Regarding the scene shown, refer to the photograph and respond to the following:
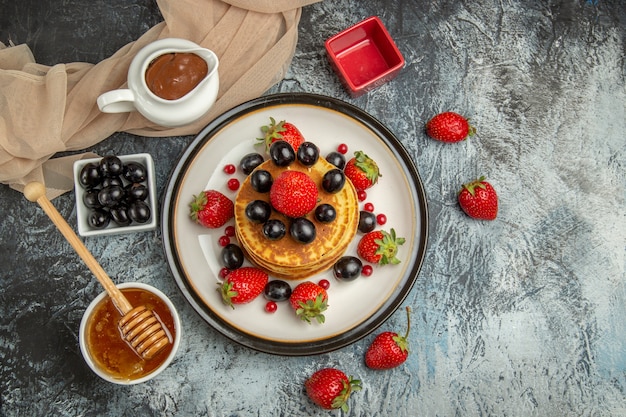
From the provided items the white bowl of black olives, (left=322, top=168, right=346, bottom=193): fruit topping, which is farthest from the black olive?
(left=322, top=168, right=346, bottom=193): fruit topping

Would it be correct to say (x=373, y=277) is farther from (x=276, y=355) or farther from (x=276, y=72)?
(x=276, y=72)

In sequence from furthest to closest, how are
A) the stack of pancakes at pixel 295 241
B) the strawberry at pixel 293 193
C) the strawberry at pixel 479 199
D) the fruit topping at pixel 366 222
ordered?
the strawberry at pixel 479 199 < the fruit topping at pixel 366 222 < the stack of pancakes at pixel 295 241 < the strawberry at pixel 293 193

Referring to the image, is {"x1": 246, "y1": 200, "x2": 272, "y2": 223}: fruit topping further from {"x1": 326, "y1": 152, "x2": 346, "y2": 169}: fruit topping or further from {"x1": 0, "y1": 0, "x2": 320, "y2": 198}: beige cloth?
{"x1": 0, "y1": 0, "x2": 320, "y2": 198}: beige cloth

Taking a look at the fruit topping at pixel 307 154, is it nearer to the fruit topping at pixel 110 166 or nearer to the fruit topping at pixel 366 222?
the fruit topping at pixel 366 222

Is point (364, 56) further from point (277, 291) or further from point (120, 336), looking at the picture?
point (120, 336)

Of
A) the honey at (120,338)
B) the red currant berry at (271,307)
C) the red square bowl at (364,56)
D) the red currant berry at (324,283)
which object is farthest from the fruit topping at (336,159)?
the honey at (120,338)

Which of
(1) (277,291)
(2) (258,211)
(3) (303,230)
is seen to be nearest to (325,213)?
(3) (303,230)
